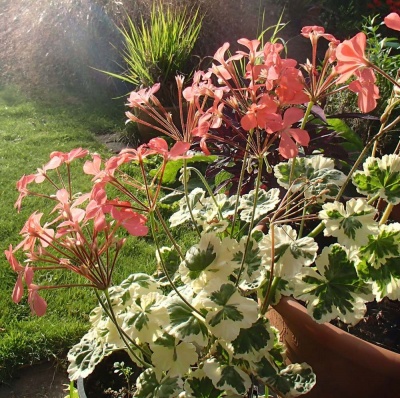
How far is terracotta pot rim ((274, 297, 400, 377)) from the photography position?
130cm

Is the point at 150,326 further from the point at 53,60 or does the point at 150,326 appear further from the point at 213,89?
the point at 53,60

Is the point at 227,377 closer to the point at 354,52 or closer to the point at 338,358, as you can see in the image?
the point at 338,358

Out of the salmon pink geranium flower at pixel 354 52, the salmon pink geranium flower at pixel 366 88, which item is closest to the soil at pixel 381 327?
the salmon pink geranium flower at pixel 366 88

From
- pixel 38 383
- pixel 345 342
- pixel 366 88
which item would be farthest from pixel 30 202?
pixel 366 88

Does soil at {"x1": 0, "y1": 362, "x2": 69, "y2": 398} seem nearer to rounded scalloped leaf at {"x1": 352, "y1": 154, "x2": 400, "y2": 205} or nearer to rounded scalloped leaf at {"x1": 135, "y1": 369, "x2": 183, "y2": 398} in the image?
rounded scalloped leaf at {"x1": 135, "y1": 369, "x2": 183, "y2": 398}

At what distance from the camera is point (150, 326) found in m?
1.13

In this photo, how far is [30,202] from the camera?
10.5ft

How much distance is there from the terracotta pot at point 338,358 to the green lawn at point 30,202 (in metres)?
1.07

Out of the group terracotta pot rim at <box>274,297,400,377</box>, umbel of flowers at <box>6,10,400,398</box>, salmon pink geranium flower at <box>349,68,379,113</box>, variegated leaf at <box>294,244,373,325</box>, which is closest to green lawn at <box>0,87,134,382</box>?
umbel of flowers at <box>6,10,400,398</box>

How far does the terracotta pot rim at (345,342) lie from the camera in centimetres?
130

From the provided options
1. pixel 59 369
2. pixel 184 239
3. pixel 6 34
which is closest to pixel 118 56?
pixel 6 34

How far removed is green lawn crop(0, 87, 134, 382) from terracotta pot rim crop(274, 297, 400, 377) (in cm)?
109

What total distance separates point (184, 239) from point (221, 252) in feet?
5.55

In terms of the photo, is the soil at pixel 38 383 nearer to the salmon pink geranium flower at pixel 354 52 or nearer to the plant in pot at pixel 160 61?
the salmon pink geranium flower at pixel 354 52
